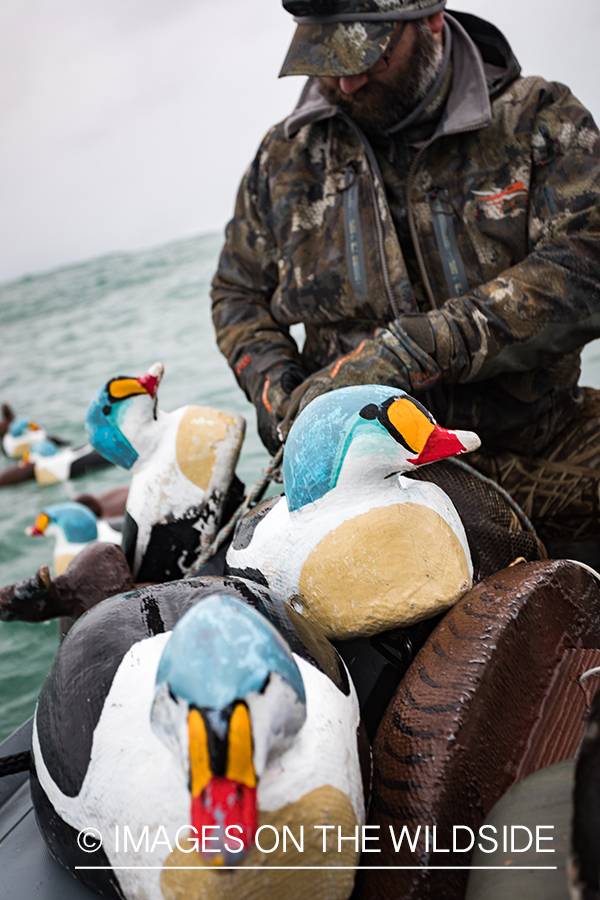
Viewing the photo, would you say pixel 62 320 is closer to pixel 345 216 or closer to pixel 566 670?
pixel 345 216

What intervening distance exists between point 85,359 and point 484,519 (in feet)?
21.3

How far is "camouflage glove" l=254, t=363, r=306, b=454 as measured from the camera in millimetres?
1505

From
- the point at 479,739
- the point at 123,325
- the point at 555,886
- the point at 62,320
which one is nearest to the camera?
the point at 555,886

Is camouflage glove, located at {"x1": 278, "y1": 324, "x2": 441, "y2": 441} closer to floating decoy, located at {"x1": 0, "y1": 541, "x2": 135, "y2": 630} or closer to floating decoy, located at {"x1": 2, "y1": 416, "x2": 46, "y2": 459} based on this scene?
floating decoy, located at {"x1": 0, "y1": 541, "x2": 135, "y2": 630}

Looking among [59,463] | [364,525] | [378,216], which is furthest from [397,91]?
[59,463]

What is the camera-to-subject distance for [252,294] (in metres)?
1.76

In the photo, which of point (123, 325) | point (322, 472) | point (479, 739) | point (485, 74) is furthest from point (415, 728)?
point (123, 325)

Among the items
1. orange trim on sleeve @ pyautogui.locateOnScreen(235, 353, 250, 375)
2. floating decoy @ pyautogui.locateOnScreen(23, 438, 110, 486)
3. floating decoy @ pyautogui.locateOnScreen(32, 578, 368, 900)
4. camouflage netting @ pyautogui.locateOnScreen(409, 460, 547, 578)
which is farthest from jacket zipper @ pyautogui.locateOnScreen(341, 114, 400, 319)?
floating decoy @ pyautogui.locateOnScreen(23, 438, 110, 486)

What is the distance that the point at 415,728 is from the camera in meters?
0.72

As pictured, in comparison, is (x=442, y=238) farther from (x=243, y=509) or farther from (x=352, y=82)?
(x=243, y=509)

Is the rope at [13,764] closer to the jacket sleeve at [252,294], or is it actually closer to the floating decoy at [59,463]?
the jacket sleeve at [252,294]

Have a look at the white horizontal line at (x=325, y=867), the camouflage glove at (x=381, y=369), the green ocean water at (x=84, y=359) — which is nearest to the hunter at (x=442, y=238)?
the camouflage glove at (x=381, y=369)

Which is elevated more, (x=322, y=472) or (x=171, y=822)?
(x=322, y=472)

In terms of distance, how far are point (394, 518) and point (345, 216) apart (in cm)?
84
